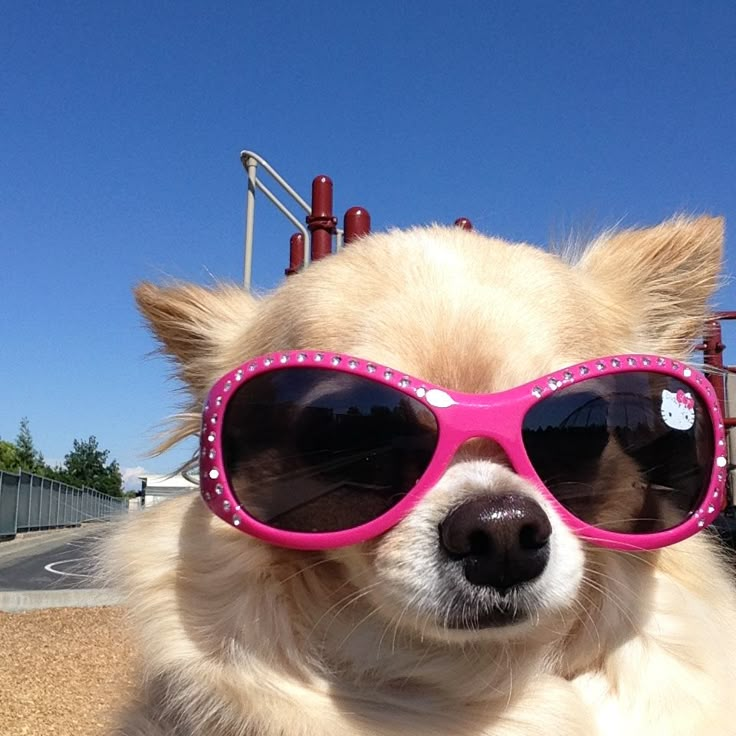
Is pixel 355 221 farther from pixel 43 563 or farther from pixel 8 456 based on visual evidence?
pixel 8 456

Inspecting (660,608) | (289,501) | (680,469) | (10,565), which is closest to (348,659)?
(289,501)

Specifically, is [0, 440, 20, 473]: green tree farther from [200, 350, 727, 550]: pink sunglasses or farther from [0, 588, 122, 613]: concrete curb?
[200, 350, 727, 550]: pink sunglasses

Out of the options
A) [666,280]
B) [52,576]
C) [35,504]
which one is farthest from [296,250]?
[35,504]

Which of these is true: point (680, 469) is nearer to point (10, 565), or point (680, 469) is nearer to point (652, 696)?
point (652, 696)

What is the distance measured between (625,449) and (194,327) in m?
1.27

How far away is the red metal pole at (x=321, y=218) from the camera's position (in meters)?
4.73

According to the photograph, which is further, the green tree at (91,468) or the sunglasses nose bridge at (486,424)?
the green tree at (91,468)

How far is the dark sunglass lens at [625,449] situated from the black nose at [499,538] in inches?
7.5

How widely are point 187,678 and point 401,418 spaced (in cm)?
68

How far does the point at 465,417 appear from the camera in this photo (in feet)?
4.92

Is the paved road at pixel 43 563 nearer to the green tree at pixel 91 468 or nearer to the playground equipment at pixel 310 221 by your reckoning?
the playground equipment at pixel 310 221

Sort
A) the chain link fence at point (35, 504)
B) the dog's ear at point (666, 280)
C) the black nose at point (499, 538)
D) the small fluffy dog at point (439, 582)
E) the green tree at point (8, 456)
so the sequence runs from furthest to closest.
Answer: the green tree at point (8, 456) < the chain link fence at point (35, 504) < the dog's ear at point (666, 280) < the small fluffy dog at point (439, 582) < the black nose at point (499, 538)

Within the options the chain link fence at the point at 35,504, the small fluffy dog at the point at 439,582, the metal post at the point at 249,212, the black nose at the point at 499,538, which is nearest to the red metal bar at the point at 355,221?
the metal post at the point at 249,212

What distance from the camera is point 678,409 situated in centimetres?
166
